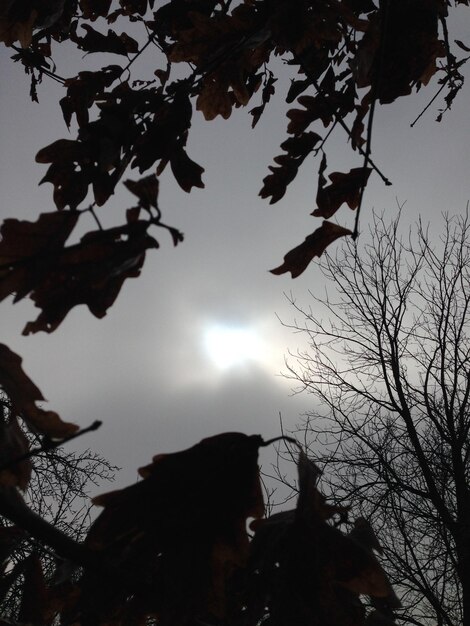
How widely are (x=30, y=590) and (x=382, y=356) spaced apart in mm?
6906

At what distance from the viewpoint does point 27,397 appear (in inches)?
29.0

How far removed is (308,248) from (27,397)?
632mm

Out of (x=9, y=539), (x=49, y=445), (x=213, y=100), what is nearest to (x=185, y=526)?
(x=49, y=445)

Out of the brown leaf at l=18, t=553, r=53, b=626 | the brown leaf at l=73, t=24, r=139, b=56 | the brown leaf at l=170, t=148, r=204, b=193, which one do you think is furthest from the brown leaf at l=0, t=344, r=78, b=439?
the brown leaf at l=73, t=24, r=139, b=56

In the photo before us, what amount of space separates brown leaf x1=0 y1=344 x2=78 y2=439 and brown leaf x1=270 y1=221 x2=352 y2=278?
0.55m

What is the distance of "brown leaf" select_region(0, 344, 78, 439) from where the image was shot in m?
0.72

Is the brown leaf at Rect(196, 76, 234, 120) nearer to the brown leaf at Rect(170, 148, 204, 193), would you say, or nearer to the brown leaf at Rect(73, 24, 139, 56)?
the brown leaf at Rect(170, 148, 204, 193)

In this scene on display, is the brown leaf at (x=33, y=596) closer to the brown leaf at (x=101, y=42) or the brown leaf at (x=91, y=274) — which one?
the brown leaf at (x=91, y=274)

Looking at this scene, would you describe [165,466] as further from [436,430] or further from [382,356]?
[436,430]

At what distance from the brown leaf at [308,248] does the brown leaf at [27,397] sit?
0.55 metres

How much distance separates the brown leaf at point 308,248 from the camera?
1.05m

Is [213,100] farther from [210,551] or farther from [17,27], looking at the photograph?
[210,551]

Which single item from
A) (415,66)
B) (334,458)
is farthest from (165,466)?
(334,458)

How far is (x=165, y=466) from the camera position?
0.82 m
